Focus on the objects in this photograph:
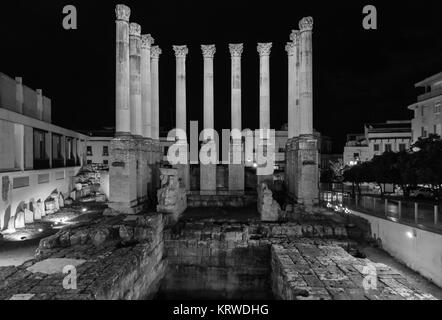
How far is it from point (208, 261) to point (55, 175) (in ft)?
55.3

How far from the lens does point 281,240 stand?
606 inches

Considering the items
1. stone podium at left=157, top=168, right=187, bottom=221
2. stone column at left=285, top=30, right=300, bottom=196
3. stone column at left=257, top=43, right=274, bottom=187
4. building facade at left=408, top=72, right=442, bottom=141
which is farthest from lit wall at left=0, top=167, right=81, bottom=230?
building facade at left=408, top=72, right=442, bottom=141

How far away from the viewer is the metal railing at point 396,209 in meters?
14.1

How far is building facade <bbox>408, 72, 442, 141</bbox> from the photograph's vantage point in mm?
30266

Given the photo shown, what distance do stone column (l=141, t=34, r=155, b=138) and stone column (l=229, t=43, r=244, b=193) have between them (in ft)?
20.0

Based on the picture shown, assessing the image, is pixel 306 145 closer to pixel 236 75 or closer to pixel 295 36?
pixel 236 75

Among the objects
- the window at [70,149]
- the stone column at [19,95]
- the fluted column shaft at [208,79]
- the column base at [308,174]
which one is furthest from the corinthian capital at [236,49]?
the window at [70,149]

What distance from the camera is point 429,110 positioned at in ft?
103

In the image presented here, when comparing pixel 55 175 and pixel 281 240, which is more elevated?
pixel 55 175

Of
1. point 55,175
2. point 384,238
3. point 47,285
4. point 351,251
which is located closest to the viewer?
point 47,285

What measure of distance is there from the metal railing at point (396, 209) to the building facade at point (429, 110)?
51.3 ft

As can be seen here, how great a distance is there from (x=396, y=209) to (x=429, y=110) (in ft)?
65.0
